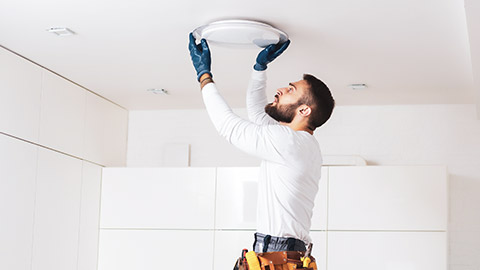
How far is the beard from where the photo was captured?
308 centimetres

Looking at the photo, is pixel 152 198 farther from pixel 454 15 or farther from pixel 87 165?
pixel 454 15

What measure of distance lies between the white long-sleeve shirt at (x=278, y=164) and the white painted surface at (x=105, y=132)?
7.20ft

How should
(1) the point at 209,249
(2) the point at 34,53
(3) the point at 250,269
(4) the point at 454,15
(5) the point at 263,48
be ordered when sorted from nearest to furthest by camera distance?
(3) the point at 250,269, (4) the point at 454,15, (5) the point at 263,48, (2) the point at 34,53, (1) the point at 209,249

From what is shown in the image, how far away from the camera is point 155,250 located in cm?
489

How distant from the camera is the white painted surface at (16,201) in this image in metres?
3.93

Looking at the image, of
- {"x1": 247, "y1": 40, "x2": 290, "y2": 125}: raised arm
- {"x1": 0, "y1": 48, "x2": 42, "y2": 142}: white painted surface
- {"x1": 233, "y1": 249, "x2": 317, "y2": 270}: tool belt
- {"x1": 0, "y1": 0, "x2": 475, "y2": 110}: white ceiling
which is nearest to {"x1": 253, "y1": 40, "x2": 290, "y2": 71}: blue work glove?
{"x1": 247, "y1": 40, "x2": 290, "y2": 125}: raised arm

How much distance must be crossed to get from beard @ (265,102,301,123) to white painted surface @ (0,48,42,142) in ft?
5.44

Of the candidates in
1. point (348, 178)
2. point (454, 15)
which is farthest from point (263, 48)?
point (348, 178)

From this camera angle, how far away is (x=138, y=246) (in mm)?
4914

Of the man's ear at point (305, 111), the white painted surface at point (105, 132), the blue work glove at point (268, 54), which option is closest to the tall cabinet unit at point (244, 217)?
the white painted surface at point (105, 132)

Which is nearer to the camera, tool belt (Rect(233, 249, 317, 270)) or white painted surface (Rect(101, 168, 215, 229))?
tool belt (Rect(233, 249, 317, 270))

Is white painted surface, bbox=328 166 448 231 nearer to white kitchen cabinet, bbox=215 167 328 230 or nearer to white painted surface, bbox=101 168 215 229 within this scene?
white kitchen cabinet, bbox=215 167 328 230

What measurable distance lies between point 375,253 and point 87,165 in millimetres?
2042

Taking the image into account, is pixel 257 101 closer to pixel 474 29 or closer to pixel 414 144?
pixel 474 29
